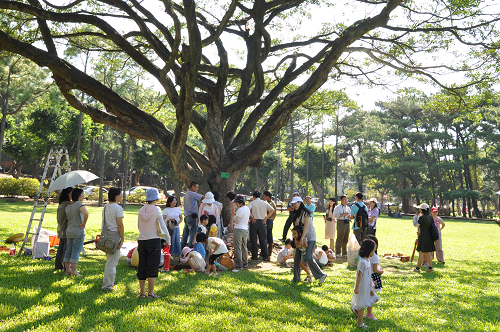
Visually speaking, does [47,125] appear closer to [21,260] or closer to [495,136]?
[21,260]

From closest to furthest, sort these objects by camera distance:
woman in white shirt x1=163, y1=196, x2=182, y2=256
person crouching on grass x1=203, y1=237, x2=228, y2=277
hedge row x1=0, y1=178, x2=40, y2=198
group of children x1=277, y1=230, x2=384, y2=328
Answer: group of children x1=277, y1=230, x2=384, y2=328 → person crouching on grass x1=203, y1=237, x2=228, y2=277 → woman in white shirt x1=163, y1=196, x2=182, y2=256 → hedge row x1=0, y1=178, x2=40, y2=198

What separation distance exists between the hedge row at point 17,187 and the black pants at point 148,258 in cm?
2636

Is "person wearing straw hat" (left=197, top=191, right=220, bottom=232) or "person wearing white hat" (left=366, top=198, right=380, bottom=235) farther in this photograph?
"person wearing white hat" (left=366, top=198, right=380, bottom=235)

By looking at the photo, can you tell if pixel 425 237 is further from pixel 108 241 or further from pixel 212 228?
pixel 108 241

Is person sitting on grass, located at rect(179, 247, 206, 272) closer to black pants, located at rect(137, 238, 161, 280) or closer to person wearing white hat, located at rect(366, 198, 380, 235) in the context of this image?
black pants, located at rect(137, 238, 161, 280)

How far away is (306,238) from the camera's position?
7.04m

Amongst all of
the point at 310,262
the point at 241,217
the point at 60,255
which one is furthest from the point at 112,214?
the point at 310,262

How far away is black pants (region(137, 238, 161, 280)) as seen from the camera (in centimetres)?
535

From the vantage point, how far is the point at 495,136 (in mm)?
33688

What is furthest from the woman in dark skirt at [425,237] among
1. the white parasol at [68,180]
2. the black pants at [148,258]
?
the white parasol at [68,180]

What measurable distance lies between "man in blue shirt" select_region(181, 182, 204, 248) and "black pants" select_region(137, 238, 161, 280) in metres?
3.47

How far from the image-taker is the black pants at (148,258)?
17.6 feet

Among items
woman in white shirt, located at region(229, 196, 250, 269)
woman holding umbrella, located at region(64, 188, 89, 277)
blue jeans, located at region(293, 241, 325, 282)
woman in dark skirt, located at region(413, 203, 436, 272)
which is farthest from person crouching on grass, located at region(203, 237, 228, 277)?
woman in dark skirt, located at region(413, 203, 436, 272)

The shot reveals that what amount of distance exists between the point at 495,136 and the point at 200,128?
3332 cm
